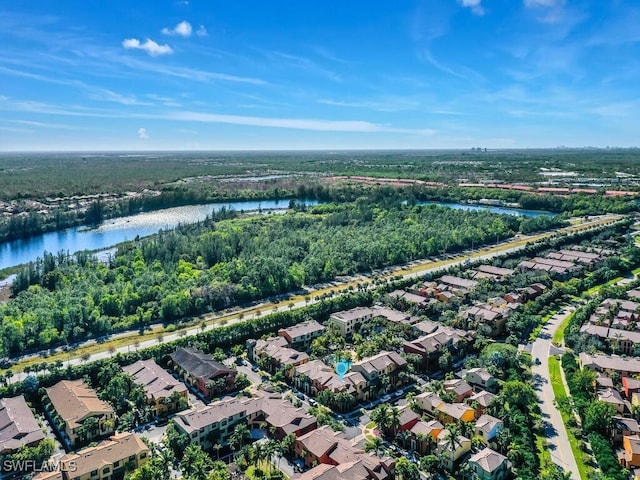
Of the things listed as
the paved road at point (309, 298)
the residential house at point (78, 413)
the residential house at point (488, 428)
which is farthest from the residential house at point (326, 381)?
the residential house at point (78, 413)

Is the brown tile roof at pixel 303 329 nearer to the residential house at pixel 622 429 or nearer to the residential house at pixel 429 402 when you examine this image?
the residential house at pixel 429 402

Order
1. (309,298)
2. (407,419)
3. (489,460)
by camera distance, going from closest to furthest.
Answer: (489,460) < (407,419) < (309,298)

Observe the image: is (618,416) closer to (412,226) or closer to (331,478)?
(331,478)

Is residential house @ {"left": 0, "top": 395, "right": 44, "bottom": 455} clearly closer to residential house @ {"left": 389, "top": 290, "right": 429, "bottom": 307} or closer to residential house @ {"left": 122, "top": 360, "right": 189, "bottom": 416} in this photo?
residential house @ {"left": 122, "top": 360, "right": 189, "bottom": 416}

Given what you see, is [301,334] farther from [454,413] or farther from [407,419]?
[454,413]

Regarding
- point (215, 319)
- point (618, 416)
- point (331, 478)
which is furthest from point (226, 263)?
point (618, 416)

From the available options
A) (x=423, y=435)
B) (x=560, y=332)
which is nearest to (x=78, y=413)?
(x=423, y=435)
